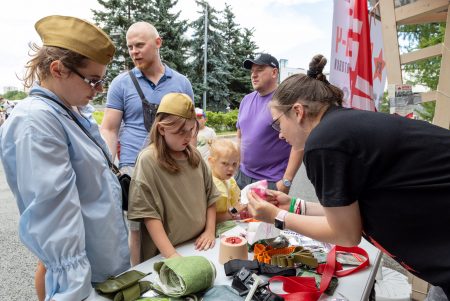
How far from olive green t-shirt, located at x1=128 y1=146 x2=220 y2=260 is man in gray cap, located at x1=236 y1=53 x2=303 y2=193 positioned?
105 cm

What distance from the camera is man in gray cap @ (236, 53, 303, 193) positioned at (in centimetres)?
276

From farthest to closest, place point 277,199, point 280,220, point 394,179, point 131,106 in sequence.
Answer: point 131,106
point 277,199
point 280,220
point 394,179

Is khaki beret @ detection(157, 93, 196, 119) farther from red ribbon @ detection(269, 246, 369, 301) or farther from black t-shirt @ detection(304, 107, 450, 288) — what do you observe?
red ribbon @ detection(269, 246, 369, 301)

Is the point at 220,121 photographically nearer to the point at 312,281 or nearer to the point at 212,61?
the point at 212,61

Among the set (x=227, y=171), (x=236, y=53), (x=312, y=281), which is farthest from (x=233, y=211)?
(x=236, y=53)

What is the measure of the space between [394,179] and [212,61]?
22.5 m

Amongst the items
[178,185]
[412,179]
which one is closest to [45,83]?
[178,185]

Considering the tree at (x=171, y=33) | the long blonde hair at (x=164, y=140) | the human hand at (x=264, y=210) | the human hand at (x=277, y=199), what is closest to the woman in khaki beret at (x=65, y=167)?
the long blonde hair at (x=164, y=140)

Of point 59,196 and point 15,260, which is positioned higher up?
point 59,196

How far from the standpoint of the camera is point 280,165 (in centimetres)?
286

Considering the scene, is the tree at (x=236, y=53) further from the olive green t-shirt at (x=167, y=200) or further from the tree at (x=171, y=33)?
the olive green t-shirt at (x=167, y=200)

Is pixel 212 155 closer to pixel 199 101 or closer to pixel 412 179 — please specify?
pixel 412 179

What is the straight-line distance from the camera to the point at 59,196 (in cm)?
114

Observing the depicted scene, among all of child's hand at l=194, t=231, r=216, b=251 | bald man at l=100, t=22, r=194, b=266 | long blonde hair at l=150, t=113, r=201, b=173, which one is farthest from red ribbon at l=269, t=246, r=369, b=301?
bald man at l=100, t=22, r=194, b=266
